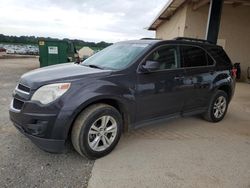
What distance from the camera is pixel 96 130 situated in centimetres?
371

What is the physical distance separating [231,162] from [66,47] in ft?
48.1

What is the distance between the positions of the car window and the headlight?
1541 millimetres

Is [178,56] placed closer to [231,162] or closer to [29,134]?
[231,162]

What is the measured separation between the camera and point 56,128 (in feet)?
11.0

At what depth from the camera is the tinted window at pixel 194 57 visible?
4.89 m

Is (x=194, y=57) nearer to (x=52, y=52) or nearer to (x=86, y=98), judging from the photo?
(x=86, y=98)

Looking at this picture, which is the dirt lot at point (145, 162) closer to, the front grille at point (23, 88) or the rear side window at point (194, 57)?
the front grille at point (23, 88)

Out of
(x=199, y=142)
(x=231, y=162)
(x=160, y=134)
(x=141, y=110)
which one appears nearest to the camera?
(x=231, y=162)

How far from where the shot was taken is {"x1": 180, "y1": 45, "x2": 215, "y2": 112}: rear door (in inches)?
192

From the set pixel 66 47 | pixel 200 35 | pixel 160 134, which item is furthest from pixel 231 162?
pixel 66 47

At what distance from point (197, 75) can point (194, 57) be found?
0.37m

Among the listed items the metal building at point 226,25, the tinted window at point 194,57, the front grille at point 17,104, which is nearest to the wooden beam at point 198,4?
the metal building at point 226,25

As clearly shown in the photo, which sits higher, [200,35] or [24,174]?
[200,35]

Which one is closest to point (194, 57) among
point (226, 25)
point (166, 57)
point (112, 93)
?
point (166, 57)
